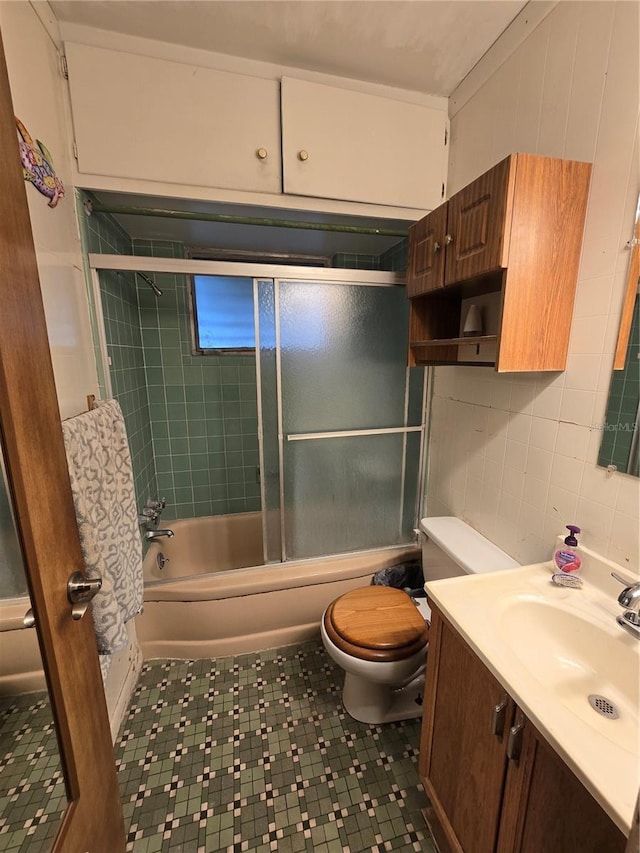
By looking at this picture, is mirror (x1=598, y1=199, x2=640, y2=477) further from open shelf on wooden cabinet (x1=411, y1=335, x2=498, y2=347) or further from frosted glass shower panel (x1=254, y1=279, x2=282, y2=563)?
frosted glass shower panel (x1=254, y1=279, x2=282, y2=563)

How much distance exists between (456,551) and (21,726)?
1.36m

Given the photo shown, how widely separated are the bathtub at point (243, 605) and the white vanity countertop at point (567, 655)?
3.07 ft

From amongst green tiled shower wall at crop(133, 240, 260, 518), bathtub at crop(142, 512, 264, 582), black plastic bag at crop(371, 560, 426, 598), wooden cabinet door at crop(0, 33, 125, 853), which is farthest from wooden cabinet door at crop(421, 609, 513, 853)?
green tiled shower wall at crop(133, 240, 260, 518)

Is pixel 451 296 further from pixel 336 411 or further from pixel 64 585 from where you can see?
pixel 64 585

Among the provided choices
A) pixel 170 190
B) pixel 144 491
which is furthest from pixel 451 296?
pixel 144 491

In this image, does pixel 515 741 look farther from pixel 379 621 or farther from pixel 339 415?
pixel 339 415

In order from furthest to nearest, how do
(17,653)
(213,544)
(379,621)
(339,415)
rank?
(213,544), (339,415), (379,621), (17,653)

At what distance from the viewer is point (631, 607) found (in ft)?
2.60

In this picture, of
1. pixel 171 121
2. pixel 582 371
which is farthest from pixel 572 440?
pixel 171 121

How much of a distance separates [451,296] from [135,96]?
1440 millimetres

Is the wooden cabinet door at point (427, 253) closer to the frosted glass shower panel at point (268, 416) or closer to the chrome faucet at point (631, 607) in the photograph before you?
the frosted glass shower panel at point (268, 416)

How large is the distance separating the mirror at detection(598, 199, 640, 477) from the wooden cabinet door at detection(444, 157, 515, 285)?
318 mm

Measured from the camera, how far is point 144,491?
2107 mm

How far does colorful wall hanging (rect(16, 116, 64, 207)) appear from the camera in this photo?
982mm
